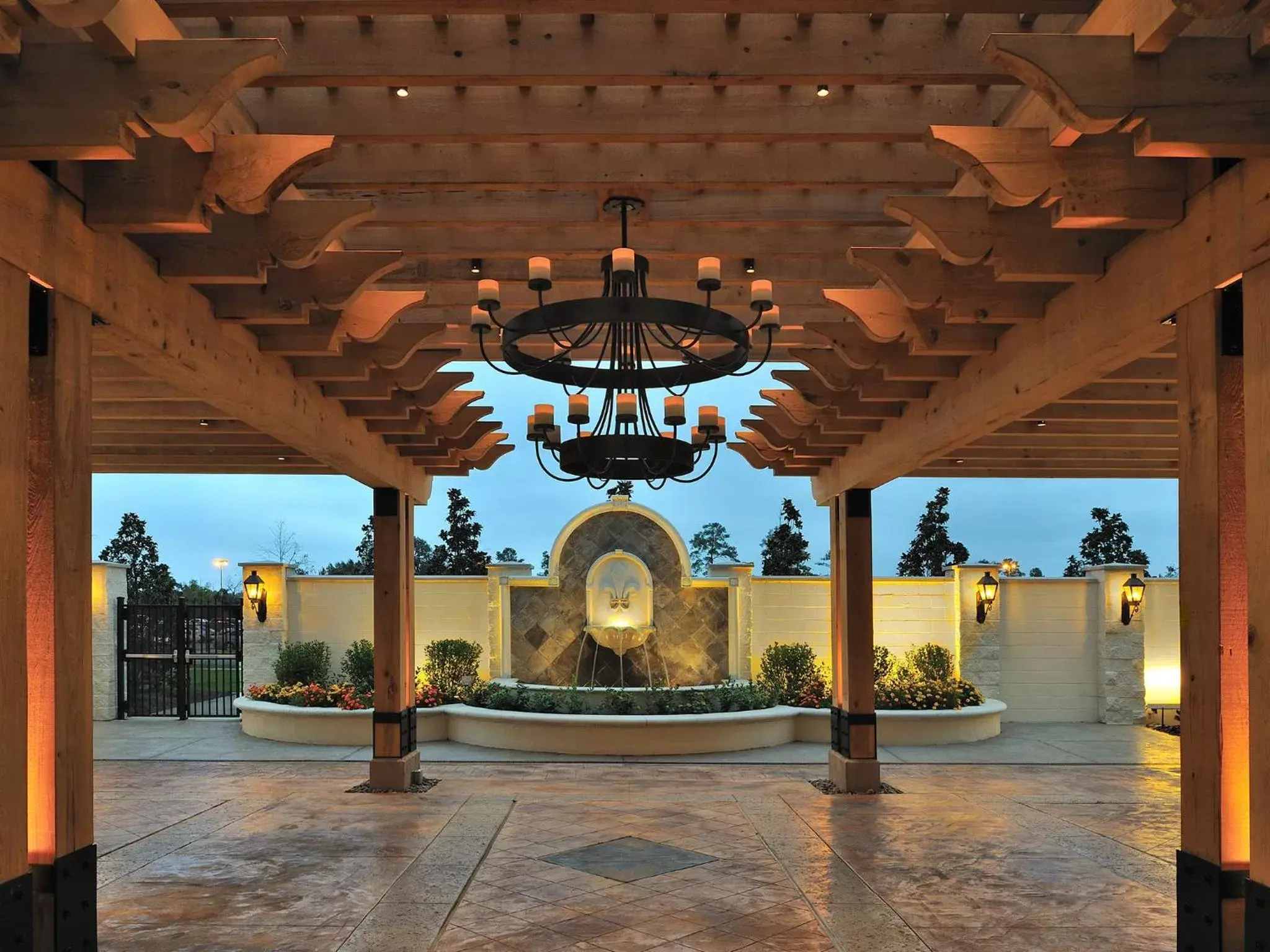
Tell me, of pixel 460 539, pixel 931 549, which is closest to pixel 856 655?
pixel 460 539

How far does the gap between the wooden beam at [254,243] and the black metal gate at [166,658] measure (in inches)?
440

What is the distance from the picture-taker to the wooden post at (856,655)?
9352 millimetres

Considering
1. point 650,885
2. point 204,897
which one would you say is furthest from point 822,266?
point 204,897

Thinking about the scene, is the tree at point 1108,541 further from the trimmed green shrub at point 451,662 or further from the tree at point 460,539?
the trimmed green shrub at point 451,662

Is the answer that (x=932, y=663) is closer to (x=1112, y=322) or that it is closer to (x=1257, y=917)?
(x=1112, y=322)

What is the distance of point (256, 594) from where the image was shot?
14.3m

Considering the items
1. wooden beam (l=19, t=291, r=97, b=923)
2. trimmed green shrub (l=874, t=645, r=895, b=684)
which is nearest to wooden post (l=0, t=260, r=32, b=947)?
wooden beam (l=19, t=291, r=97, b=923)

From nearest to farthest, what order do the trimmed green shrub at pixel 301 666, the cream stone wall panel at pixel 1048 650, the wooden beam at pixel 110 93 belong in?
1. the wooden beam at pixel 110 93
2. the trimmed green shrub at pixel 301 666
3. the cream stone wall panel at pixel 1048 650

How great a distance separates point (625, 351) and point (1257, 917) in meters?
3.86

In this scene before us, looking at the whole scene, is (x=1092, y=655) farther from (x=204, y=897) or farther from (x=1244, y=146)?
(x=1244, y=146)

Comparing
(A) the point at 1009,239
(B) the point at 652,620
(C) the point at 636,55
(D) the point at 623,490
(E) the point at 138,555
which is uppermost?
(C) the point at 636,55

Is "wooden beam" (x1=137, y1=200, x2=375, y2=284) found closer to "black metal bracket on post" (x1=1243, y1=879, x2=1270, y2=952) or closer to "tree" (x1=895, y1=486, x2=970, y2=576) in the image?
"black metal bracket on post" (x1=1243, y1=879, x2=1270, y2=952)

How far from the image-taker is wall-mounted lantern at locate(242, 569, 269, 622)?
46.8ft

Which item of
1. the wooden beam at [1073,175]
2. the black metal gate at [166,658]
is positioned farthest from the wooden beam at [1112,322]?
the black metal gate at [166,658]
